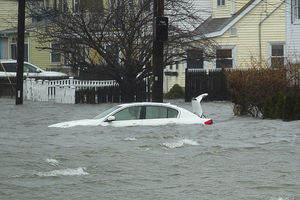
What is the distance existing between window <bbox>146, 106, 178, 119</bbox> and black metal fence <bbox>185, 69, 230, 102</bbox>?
49.3ft

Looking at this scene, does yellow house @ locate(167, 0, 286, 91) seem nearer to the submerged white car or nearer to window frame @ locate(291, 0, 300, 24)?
window frame @ locate(291, 0, 300, 24)

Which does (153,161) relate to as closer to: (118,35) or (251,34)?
(118,35)

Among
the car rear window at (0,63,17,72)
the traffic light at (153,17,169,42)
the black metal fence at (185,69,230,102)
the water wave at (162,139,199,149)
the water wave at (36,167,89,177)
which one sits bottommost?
Answer: the water wave at (36,167,89,177)

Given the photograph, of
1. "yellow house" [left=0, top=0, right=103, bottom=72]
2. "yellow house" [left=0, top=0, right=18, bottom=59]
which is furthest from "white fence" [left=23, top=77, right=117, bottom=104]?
"yellow house" [left=0, top=0, right=18, bottom=59]

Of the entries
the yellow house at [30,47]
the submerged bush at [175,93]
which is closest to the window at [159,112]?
Answer: the submerged bush at [175,93]

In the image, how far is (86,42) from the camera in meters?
30.2

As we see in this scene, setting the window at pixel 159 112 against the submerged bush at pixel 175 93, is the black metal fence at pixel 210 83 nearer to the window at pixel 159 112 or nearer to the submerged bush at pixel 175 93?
the submerged bush at pixel 175 93

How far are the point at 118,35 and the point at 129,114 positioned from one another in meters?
12.0

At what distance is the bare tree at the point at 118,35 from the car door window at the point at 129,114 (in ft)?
35.7

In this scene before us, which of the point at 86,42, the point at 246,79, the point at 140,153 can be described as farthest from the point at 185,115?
the point at 86,42

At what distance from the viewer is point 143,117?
61.6ft

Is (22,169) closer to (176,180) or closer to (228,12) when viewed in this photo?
(176,180)

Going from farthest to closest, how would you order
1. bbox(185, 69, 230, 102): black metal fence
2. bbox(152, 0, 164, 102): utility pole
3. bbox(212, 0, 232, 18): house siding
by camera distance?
bbox(212, 0, 232, 18): house siding → bbox(185, 69, 230, 102): black metal fence → bbox(152, 0, 164, 102): utility pole

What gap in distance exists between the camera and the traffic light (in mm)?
22047
